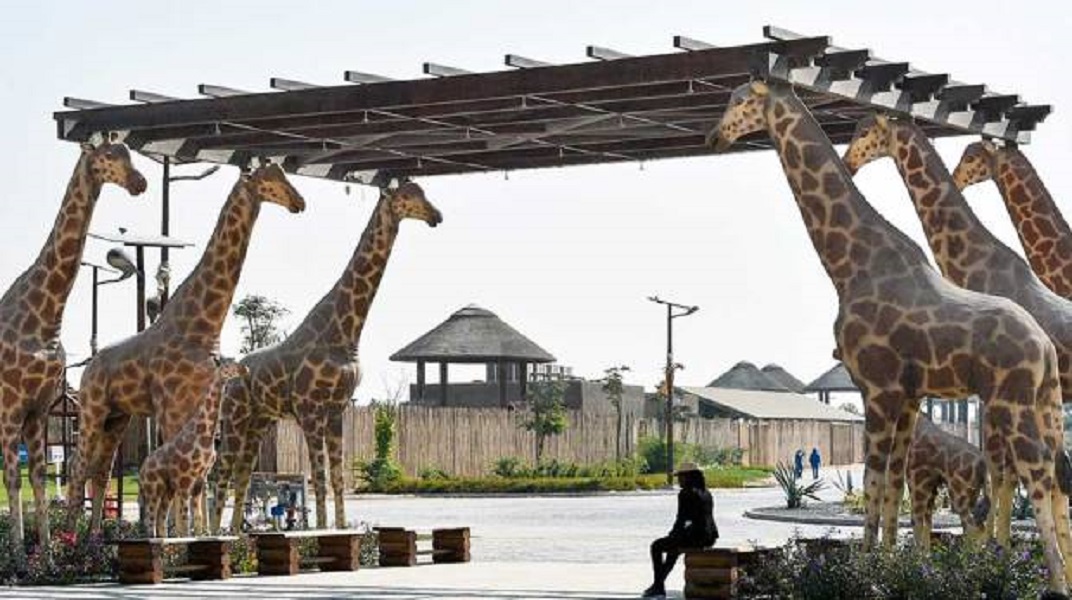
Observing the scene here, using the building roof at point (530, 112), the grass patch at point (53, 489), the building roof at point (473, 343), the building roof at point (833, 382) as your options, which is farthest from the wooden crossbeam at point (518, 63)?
the building roof at point (833, 382)

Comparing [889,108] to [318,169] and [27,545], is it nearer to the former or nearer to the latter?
[318,169]

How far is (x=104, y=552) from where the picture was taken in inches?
815

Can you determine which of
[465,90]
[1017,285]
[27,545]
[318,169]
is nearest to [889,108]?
[1017,285]

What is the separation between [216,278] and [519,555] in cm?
666

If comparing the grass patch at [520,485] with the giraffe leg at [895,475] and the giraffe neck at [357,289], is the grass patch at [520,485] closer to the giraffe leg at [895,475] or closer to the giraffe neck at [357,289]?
the giraffe neck at [357,289]

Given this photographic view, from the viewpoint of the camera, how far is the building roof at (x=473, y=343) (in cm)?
7188

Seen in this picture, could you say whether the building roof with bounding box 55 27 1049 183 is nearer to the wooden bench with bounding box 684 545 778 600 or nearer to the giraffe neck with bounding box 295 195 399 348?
the giraffe neck with bounding box 295 195 399 348

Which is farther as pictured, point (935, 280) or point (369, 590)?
point (369, 590)

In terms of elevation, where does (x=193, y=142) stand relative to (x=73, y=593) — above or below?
above

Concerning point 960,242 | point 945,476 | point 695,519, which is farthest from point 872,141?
point 695,519

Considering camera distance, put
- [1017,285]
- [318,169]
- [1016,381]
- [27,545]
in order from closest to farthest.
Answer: [1016,381]
[1017,285]
[27,545]
[318,169]

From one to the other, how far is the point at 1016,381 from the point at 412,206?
942cm

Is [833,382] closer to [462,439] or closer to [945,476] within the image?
[462,439]

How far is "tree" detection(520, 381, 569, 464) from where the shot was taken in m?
60.4
